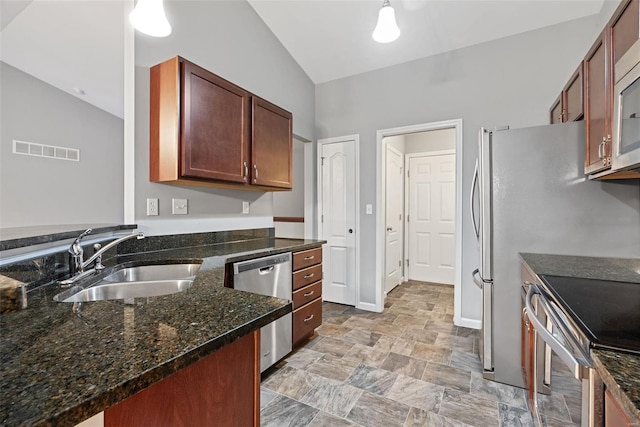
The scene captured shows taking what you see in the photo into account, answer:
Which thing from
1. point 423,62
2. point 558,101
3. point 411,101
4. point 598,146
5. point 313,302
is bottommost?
point 313,302

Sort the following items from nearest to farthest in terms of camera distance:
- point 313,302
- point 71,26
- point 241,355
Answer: point 241,355
point 71,26
point 313,302

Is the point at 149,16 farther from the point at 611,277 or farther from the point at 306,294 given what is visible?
the point at 611,277

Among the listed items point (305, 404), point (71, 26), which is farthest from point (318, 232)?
point (71, 26)

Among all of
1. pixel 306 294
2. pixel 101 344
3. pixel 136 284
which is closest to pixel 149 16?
pixel 136 284

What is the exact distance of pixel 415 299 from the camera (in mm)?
3719

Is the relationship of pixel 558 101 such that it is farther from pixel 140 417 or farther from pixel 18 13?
pixel 18 13

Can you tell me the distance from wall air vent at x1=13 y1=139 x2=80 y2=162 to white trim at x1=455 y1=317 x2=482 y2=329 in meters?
4.21

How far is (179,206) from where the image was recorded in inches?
84.4

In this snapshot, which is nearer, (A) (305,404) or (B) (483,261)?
(A) (305,404)

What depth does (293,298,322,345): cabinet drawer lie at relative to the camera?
233 cm

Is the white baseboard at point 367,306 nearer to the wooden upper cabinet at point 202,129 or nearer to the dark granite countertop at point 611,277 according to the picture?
the dark granite countertop at point 611,277

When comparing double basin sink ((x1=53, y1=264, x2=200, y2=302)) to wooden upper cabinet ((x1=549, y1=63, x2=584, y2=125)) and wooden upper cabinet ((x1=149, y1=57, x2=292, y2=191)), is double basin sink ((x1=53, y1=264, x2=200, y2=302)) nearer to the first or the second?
wooden upper cabinet ((x1=149, y1=57, x2=292, y2=191))

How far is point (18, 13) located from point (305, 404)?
3.18 metres

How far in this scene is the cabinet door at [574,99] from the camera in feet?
6.10
